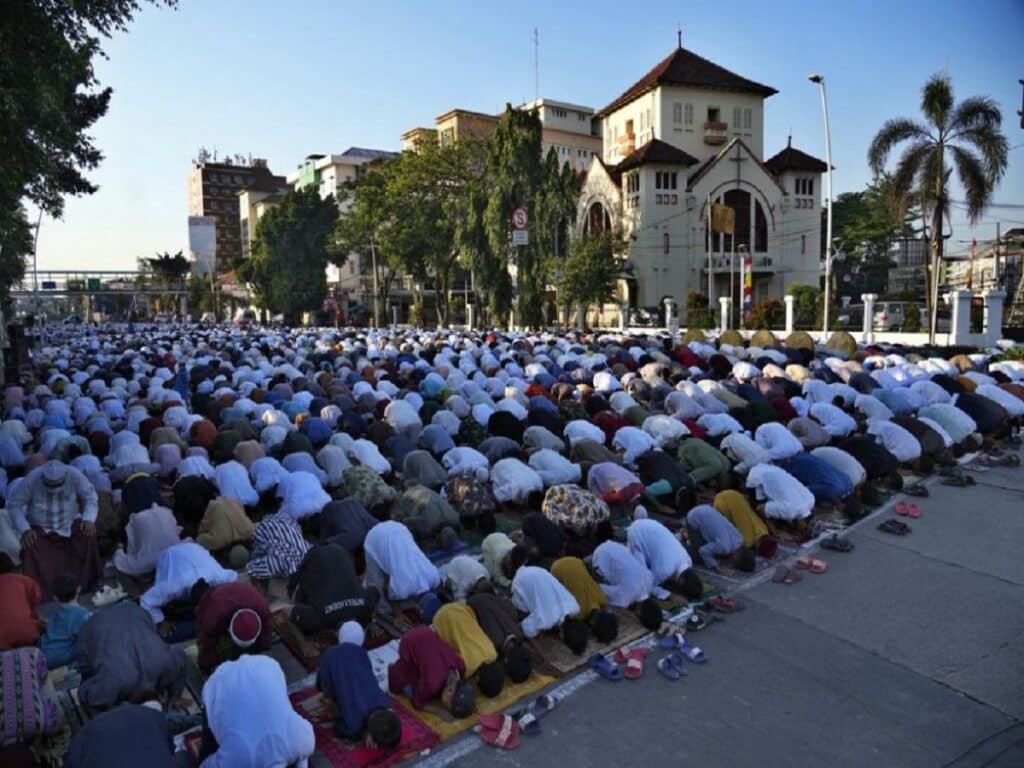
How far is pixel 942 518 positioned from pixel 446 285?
120ft

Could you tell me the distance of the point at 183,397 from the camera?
53.4ft

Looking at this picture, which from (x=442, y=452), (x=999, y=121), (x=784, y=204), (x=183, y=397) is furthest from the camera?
(x=784, y=204)

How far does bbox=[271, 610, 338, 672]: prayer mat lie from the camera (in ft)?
20.2

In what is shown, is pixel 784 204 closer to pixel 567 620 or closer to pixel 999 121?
pixel 999 121

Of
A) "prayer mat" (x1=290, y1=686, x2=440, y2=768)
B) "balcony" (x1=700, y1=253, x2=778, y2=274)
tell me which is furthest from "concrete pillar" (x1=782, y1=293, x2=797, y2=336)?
"prayer mat" (x1=290, y1=686, x2=440, y2=768)

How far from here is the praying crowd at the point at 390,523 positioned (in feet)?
16.8

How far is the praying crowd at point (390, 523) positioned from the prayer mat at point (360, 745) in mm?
75

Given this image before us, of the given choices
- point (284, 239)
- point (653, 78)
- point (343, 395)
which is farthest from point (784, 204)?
point (343, 395)

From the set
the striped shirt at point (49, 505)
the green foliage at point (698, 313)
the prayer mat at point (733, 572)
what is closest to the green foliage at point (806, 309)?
the green foliage at point (698, 313)

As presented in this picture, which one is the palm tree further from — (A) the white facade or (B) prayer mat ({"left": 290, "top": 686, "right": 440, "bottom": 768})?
(A) the white facade

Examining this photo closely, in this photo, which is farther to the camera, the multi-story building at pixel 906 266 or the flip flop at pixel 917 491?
the multi-story building at pixel 906 266

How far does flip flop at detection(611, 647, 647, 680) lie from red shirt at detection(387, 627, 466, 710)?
133cm

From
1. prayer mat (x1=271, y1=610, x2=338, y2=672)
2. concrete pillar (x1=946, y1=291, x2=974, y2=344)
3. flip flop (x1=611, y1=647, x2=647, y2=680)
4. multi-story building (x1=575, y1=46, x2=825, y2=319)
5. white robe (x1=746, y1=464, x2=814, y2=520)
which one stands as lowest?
flip flop (x1=611, y1=647, x2=647, y2=680)

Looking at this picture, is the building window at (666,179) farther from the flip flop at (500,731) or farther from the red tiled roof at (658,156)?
the flip flop at (500,731)
